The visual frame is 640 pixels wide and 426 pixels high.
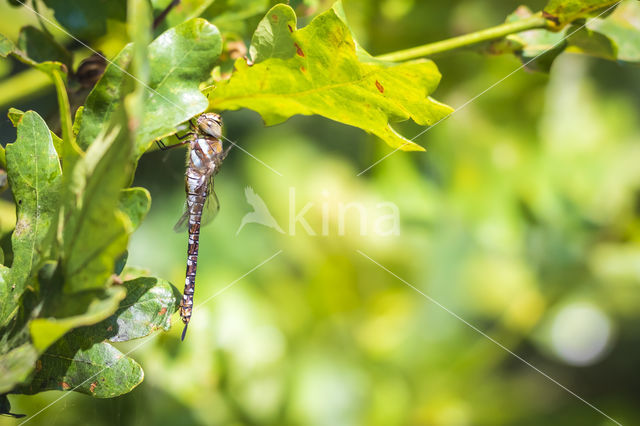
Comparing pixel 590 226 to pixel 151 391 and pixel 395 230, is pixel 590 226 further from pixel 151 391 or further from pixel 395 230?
pixel 151 391

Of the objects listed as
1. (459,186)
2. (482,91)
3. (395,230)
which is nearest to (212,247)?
(395,230)

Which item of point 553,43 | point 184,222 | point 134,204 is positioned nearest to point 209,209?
point 184,222

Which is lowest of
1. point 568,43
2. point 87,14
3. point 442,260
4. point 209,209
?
point 442,260

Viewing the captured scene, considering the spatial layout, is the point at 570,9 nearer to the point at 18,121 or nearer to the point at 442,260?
the point at 18,121

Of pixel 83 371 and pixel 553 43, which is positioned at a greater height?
pixel 553 43

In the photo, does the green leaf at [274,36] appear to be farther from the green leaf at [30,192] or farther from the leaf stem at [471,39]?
the green leaf at [30,192]

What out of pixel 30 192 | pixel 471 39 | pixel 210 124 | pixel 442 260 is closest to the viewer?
pixel 30 192
